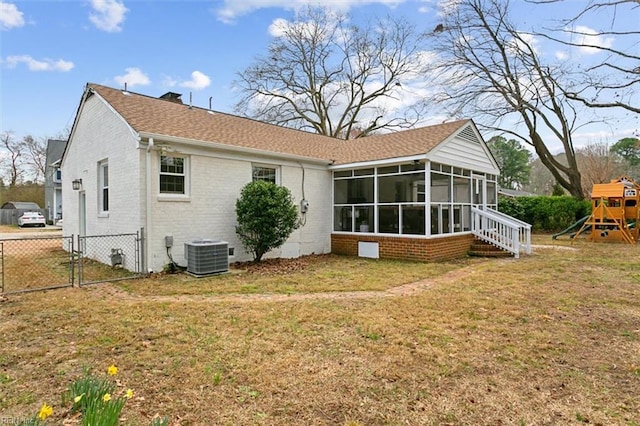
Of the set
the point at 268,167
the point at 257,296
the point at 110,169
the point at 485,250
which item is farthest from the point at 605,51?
the point at 110,169

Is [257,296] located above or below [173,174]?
below

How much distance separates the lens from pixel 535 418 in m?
2.71

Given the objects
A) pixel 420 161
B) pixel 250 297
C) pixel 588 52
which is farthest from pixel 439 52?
pixel 250 297

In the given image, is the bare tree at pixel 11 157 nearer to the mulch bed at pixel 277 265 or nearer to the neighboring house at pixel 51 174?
the neighboring house at pixel 51 174

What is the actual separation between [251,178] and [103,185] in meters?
4.29

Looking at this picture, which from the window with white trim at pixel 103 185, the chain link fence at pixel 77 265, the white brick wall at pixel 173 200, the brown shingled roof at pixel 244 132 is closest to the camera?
the chain link fence at pixel 77 265

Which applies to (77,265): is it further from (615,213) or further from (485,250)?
(615,213)

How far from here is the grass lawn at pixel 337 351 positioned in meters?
2.83

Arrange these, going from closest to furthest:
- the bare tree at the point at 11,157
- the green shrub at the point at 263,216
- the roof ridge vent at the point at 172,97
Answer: the green shrub at the point at 263,216 < the roof ridge vent at the point at 172,97 < the bare tree at the point at 11,157

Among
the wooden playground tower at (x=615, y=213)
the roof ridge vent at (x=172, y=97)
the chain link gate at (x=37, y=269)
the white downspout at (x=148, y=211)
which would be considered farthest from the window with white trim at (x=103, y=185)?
the wooden playground tower at (x=615, y=213)

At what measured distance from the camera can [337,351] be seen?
13.0ft

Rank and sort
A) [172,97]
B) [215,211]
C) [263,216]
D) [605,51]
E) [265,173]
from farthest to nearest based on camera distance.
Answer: [605,51] → [172,97] → [265,173] → [215,211] → [263,216]

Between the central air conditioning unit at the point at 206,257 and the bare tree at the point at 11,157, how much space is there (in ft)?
145

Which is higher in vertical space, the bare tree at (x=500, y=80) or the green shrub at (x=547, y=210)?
the bare tree at (x=500, y=80)
